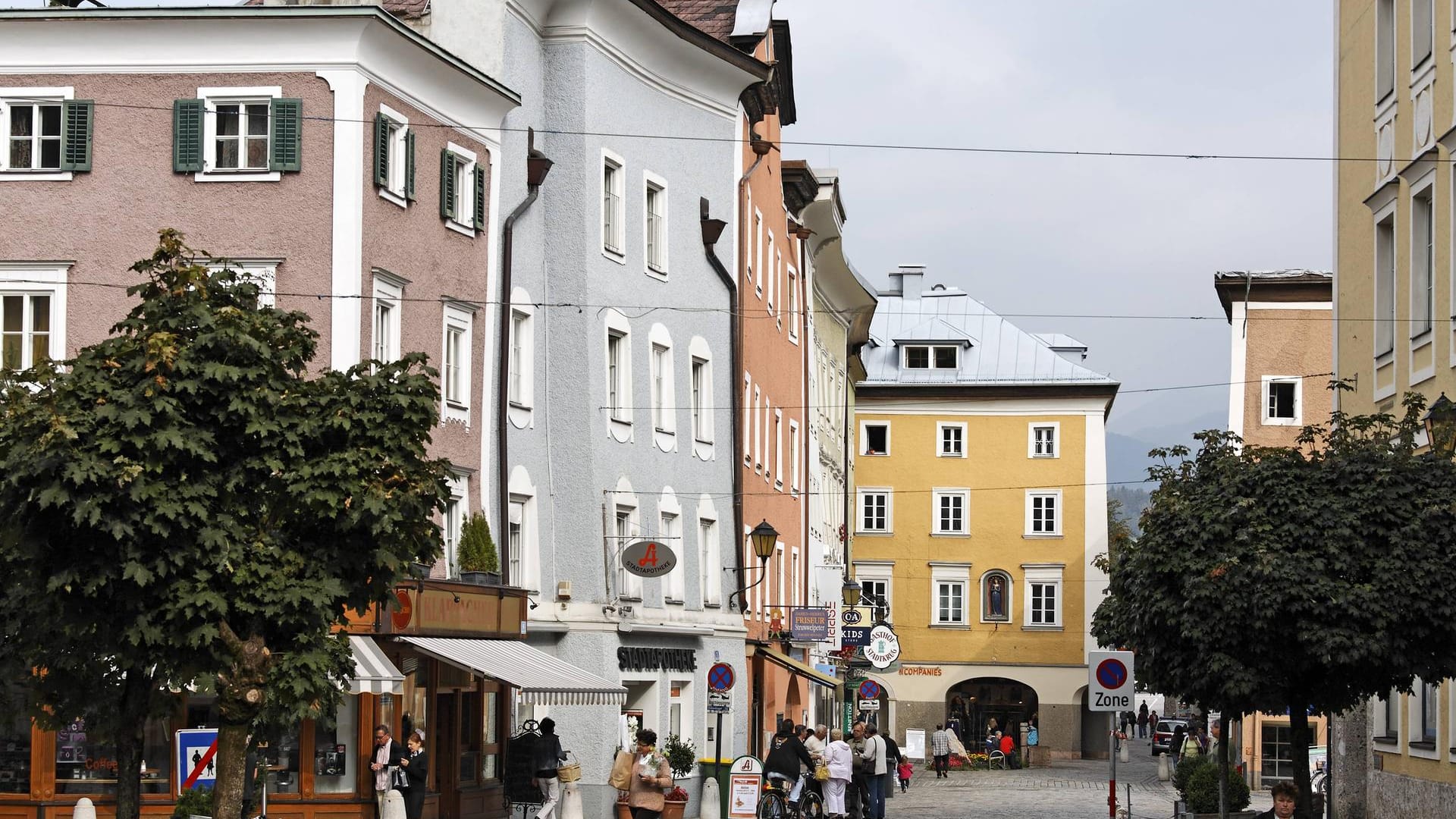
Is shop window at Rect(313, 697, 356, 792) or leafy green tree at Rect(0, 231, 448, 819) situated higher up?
leafy green tree at Rect(0, 231, 448, 819)

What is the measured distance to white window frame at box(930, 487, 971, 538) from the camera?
7469 cm

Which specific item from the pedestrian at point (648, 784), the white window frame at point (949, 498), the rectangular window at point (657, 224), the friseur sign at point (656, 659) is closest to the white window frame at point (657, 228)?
the rectangular window at point (657, 224)

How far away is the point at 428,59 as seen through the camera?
28.5m

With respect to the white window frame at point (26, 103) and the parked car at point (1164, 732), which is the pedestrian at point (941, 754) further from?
the white window frame at point (26, 103)

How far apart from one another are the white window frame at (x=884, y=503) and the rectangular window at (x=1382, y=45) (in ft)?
155

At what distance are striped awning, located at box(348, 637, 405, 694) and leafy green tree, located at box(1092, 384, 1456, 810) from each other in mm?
9391

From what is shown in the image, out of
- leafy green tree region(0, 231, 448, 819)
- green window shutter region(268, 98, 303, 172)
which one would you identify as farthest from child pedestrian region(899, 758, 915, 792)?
leafy green tree region(0, 231, 448, 819)

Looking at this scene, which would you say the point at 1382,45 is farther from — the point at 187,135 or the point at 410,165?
the point at 187,135

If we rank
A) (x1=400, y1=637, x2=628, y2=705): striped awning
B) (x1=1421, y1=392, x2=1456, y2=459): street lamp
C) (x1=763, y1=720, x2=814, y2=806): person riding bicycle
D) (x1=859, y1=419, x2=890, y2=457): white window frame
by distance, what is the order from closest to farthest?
1. (x1=1421, y1=392, x2=1456, y2=459): street lamp
2. (x1=400, y1=637, x2=628, y2=705): striped awning
3. (x1=763, y1=720, x2=814, y2=806): person riding bicycle
4. (x1=859, y1=419, x2=890, y2=457): white window frame

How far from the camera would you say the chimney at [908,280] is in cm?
8481

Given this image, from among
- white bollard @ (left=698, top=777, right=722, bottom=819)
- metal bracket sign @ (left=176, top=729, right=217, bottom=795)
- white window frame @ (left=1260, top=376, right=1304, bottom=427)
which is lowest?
white bollard @ (left=698, top=777, right=722, bottom=819)

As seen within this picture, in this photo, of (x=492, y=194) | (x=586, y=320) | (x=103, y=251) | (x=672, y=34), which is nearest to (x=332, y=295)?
(x=103, y=251)

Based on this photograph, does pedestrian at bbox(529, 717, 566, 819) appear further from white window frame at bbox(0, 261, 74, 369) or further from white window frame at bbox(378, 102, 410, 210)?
white window frame at bbox(0, 261, 74, 369)

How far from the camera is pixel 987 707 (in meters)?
74.9
